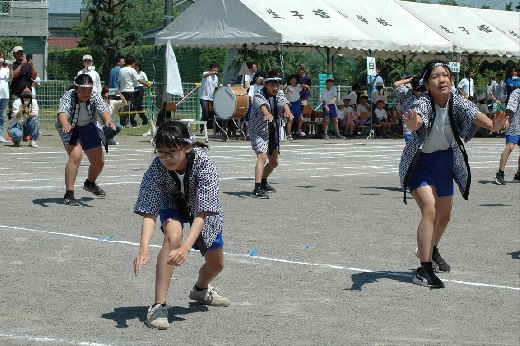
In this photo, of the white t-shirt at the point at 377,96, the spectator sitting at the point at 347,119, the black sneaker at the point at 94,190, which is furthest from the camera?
the white t-shirt at the point at 377,96

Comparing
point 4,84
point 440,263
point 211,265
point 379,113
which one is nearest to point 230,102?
point 4,84

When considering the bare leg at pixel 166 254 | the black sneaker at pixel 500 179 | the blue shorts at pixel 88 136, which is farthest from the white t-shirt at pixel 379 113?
the bare leg at pixel 166 254

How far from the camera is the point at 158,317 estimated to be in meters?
6.41

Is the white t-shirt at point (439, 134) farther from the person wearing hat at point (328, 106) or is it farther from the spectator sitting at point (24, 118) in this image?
the person wearing hat at point (328, 106)

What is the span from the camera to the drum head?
24953 mm

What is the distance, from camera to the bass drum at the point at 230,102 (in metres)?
24.9

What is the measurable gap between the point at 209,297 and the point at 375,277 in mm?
1839

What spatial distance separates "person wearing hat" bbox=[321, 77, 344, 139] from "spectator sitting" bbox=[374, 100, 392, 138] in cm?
172

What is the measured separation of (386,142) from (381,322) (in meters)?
20.7

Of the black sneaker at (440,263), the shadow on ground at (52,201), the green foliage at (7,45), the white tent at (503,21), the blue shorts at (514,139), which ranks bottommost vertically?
the shadow on ground at (52,201)

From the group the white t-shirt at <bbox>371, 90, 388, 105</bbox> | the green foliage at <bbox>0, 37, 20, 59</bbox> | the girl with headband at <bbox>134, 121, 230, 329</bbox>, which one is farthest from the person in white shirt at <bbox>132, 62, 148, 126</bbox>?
the girl with headband at <bbox>134, 121, 230, 329</bbox>

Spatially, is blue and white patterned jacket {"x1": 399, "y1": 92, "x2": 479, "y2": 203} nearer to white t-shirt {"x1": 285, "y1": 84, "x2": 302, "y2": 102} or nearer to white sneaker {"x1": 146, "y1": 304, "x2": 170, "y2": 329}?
white sneaker {"x1": 146, "y1": 304, "x2": 170, "y2": 329}

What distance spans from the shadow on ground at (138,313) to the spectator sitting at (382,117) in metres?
22.8

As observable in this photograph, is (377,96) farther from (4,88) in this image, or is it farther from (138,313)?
(138,313)
